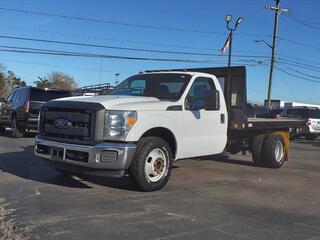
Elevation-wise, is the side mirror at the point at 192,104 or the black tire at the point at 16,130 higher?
the side mirror at the point at 192,104

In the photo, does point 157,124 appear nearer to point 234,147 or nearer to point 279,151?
point 234,147

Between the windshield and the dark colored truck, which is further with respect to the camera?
the dark colored truck

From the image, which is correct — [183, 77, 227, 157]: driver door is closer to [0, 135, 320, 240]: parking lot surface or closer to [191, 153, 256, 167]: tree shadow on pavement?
[0, 135, 320, 240]: parking lot surface

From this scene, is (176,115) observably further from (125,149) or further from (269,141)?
A: (269,141)

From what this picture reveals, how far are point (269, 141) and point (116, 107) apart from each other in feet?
17.6

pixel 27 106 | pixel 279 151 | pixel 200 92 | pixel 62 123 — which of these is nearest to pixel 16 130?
pixel 27 106

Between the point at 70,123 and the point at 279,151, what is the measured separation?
6.18m

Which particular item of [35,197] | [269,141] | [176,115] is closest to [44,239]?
[35,197]

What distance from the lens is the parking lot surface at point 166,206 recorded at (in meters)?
6.46

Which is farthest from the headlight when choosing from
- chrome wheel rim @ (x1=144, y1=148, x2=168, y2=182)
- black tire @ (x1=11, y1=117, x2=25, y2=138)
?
black tire @ (x1=11, y1=117, x2=25, y2=138)

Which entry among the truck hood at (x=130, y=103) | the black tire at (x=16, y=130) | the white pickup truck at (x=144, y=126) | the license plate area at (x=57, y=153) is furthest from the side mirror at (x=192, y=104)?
the black tire at (x=16, y=130)

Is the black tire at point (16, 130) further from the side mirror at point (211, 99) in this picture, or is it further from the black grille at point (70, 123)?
the side mirror at point (211, 99)

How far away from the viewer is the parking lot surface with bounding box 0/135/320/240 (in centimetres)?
646

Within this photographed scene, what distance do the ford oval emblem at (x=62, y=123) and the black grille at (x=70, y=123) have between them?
0.03 metres
